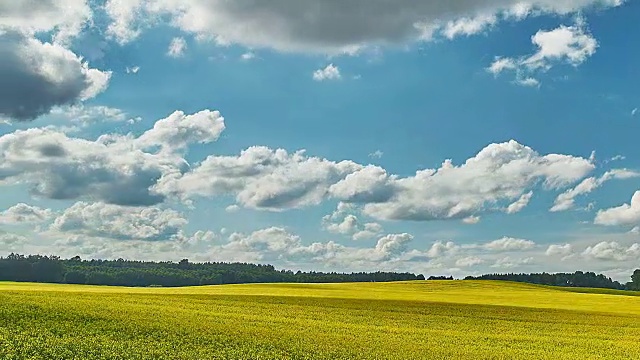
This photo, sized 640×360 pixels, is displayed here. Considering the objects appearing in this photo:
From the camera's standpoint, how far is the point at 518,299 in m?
78.3

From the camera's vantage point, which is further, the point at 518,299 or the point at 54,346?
the point at 518,299

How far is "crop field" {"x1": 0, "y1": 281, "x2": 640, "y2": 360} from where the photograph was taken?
104 ft

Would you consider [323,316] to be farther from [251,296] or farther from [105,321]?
[105,321]

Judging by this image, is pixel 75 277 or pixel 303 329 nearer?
pixel 303 329

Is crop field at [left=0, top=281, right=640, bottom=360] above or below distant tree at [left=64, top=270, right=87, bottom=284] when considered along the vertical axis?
below

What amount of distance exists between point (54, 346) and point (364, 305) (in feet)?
118

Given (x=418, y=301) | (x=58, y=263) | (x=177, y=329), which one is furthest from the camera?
(x=58, y=263)

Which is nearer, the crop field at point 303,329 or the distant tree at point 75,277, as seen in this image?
the crop field at point 303,329

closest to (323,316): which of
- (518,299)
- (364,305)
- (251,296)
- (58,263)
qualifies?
(364,305)

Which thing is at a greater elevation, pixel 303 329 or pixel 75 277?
pixel 75 277

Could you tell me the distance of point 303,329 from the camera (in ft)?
140

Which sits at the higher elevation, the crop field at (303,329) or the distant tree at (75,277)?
the distant tree at (75,277)

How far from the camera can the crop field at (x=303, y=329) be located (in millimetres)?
31547

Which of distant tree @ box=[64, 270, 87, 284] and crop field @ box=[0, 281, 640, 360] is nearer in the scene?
crop field @ box=[0, 281, 640, 360]
